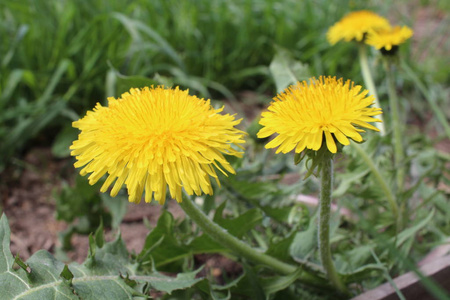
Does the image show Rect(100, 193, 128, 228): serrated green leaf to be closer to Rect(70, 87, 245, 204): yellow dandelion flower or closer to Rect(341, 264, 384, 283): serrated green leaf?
Rect(70, 87, 245, 204): yellow dandelion flower

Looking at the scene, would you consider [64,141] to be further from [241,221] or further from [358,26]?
[358,26]

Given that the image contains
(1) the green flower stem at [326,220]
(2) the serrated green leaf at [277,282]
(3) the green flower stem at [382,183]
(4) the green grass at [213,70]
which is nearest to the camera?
(1) the green flower stem at [326,220]

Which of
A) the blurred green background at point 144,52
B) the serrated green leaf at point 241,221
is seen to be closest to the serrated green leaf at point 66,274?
the serrated green leaf at point 241,221

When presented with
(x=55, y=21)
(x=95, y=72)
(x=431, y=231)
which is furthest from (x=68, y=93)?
(x=431, y=231)

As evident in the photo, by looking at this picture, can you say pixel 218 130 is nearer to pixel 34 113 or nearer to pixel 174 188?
pixel 174 188

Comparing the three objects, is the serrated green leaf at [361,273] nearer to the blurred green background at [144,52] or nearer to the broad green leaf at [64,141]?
the blurred green background at [144,52]

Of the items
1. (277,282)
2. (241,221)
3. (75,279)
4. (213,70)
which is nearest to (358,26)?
(241,221)
